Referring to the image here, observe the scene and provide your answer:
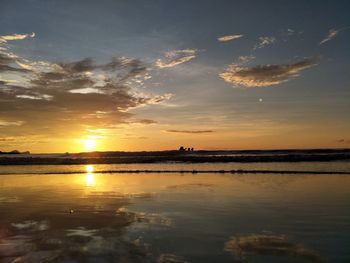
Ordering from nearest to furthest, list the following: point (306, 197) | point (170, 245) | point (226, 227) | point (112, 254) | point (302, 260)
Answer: point (302, 260), point (112, 254), point (170, 245), point (226, 227), point (306, 197)

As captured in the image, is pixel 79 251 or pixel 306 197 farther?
pixel 306 197

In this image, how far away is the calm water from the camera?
37.4 feet

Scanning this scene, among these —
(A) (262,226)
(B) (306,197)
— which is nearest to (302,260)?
(A) (262,226)

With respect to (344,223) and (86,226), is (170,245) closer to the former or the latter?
(86,226)

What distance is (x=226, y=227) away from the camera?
15.0 meters

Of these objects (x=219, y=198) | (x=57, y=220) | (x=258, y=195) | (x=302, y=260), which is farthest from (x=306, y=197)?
(x=57, y=220)

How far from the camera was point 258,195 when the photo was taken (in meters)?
24.0

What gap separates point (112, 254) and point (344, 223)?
1009 cm

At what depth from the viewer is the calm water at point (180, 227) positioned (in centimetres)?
1141

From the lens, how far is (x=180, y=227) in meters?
15.1

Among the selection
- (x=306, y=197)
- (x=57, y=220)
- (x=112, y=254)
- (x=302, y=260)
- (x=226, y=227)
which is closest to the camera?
(x=302, y=260)

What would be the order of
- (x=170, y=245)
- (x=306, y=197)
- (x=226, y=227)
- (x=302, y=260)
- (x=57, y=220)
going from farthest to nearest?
(x=306, y=197) → (x=57, y=220) → (x=226, y=227) → (x=170, y=245) → (x=302, y=260)

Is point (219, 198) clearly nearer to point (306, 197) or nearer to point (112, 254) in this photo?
point (306, 197)

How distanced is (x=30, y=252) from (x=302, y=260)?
8.78 m
